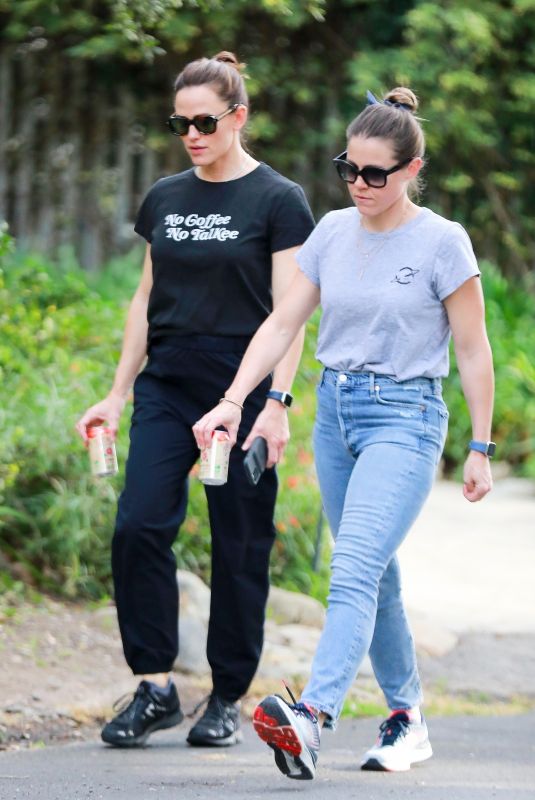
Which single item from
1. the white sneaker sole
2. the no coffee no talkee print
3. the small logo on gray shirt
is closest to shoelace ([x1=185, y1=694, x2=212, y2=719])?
the white sneaker sole

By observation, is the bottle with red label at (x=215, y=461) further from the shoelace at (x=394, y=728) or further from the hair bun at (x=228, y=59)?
the hair bun at (x=228, y=59)

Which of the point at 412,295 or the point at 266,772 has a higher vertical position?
the point at 412,295

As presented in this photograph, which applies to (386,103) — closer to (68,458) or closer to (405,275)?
(405,275)

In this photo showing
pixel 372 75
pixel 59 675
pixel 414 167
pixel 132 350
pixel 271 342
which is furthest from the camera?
pixel 372 75

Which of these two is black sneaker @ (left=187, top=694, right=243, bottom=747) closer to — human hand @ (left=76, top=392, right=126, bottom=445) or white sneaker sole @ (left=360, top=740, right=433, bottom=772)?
white sneaker sole @ (left=360, top=740, right=433, bottom=772)

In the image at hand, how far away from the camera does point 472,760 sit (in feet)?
14.6

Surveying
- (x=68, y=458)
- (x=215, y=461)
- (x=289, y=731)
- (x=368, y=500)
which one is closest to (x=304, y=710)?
(x=289, y=731)

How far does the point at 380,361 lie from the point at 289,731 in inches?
38.6

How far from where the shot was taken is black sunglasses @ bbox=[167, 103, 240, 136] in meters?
4.35

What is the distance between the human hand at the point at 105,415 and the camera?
4.51 meters

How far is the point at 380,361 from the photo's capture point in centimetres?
392

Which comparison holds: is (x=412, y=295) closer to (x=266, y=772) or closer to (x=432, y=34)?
(x=266, y=772)

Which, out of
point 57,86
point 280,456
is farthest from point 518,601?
point 57,86

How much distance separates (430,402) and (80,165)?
7490mm
